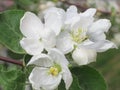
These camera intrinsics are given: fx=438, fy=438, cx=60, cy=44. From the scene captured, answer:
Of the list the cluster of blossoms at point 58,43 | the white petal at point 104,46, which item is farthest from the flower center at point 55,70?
the white petal at point 104,46

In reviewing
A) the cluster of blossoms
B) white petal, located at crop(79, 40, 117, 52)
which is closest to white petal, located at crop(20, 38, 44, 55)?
the cluster of blossoms

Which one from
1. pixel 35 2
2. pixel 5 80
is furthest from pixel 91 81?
pixel 35 2

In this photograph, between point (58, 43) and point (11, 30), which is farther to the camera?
point (11, 30)

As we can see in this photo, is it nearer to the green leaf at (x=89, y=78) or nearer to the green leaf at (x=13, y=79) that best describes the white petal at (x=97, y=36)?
the green leaf at (x=89, y=78)

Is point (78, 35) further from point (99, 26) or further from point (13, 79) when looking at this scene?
point (13, 79)

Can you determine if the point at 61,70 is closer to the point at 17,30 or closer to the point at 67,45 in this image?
the point at 67,45

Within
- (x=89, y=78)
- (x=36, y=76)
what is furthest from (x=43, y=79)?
(x=89, y=78)

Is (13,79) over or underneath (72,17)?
underneath
